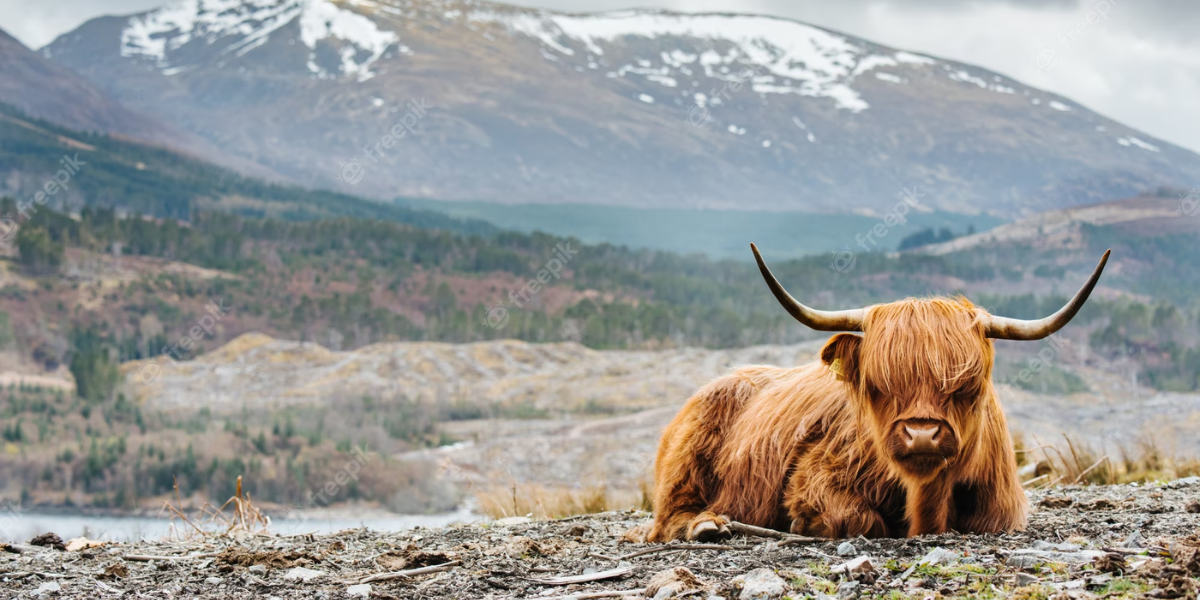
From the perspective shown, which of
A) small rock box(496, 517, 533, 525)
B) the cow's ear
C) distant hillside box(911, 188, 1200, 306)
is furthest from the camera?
distant hillside box(911, 188, 1200, 306)

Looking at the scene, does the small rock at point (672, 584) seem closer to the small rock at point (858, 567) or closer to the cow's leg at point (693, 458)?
the small rock at point (858, 567)

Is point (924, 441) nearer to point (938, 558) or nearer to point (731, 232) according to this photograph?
point (938, 558)

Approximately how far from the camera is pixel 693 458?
716 centimetres

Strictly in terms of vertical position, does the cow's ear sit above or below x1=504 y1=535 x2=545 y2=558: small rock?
above

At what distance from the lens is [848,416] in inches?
244

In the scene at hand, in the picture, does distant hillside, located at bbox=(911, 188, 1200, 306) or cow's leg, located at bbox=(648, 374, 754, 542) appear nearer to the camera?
cow's leg, located at bbox=(648, 374, 754, 542)

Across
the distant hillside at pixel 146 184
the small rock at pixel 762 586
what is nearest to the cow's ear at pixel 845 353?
the small rock at pixel 762 586

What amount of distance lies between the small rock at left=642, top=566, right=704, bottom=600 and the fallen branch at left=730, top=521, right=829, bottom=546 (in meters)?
1.09

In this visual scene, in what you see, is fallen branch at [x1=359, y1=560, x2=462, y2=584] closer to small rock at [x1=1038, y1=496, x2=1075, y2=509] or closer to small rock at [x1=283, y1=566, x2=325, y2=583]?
small rock at [x1=283, y1=566, x2=325, y2=583]

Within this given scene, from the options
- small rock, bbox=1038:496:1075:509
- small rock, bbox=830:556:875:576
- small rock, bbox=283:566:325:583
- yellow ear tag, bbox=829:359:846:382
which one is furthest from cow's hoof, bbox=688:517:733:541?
small rock, bbox=1038:496:1075:509

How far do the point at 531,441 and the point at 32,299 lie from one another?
202 feet

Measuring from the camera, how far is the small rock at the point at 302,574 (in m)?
5.80

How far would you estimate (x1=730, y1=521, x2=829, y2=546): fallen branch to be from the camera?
19.3ft

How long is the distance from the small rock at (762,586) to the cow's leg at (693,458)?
183 cm
